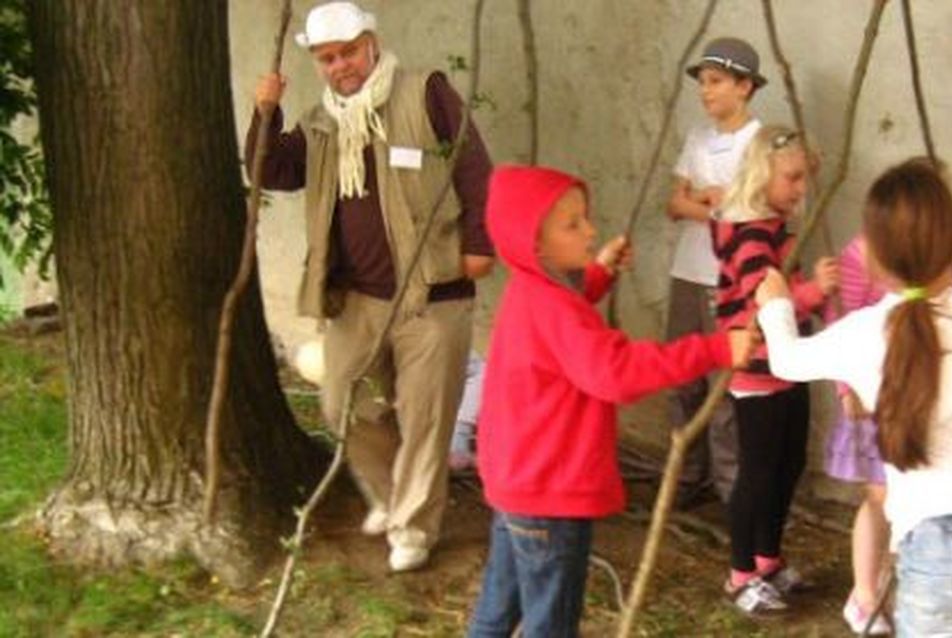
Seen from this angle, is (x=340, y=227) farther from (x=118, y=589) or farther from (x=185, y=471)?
(x=118, y=589)

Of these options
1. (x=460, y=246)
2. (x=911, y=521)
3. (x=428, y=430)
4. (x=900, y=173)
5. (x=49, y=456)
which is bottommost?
(x=49, y=456)

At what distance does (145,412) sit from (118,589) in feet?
1.77

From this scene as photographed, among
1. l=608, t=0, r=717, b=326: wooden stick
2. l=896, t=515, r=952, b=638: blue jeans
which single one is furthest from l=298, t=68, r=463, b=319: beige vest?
l=896, t=515, r=952, b=638: blue jeans

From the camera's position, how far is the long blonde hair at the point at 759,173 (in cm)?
426

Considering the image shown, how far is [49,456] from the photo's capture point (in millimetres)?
5773

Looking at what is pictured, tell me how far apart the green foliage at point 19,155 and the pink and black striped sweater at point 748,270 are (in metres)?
2.08

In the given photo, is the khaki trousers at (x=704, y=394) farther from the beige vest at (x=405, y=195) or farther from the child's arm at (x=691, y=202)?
the beige vest at (x=405, y=195)

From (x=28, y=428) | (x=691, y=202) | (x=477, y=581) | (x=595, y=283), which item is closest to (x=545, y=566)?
(x=595, y=283)

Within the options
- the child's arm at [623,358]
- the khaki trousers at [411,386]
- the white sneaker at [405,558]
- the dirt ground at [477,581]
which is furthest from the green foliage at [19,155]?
the child's arm at [623,358]

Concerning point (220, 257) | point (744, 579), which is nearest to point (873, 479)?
point (744, 579)

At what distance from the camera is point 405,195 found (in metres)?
4.42

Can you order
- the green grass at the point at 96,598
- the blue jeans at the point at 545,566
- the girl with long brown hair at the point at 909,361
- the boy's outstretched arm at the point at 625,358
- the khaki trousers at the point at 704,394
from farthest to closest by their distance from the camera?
the khaki trousers at the point at 704,394
the green grass at the point at 96,598
the blue jeans at the point at 545,566
the boy's outstretched arm at the point at 625,358
the girl with long brown hair at the point at 909,361

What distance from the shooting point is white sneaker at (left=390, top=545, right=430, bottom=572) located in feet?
14.9

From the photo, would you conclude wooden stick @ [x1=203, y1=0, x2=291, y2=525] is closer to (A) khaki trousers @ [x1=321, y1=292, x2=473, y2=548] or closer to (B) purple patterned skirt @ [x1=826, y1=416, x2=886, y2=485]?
(A) khaki trousers @ [x1=321, y1=292, x2=473, y2=548]
